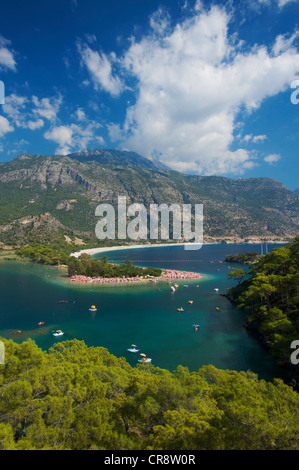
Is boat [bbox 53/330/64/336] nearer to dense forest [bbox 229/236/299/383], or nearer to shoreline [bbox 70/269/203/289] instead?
dense forest [bbox 229/236/299/383]

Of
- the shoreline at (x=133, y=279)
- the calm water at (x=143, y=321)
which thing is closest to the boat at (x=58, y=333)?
the calm water at (x=143, y=321)

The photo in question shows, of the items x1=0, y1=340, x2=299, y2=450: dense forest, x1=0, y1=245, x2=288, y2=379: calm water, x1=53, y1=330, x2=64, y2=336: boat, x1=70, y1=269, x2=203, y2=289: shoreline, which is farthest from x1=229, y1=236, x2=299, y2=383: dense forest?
x1=70, y1=269, x2=203, y2=289: shoreline

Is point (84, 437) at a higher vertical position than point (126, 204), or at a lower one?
lower

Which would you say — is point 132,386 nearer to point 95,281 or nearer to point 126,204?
point 95,281

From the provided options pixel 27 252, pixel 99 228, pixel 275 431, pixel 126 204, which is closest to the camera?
pixel 275 431

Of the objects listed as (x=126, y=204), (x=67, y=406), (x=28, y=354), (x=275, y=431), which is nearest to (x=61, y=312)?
(x=28, y=354)

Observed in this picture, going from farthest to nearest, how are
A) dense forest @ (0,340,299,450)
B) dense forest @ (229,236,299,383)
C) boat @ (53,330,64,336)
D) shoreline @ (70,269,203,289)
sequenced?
shoreline @ (70,269,203,289) < boat @ (53,330,64,336) < dense forest @ (229,236,299,383) < dense forest @ (0,340,299,450)

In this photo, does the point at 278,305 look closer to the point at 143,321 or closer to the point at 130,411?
the point at 143,321
